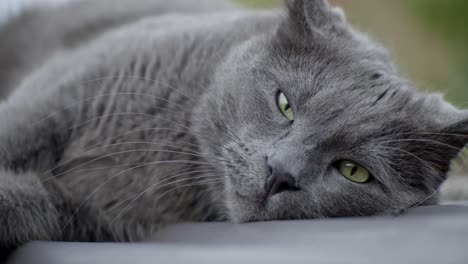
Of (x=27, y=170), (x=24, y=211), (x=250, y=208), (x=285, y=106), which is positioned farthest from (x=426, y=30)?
(x=24, y=211)

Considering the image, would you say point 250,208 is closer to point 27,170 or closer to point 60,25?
point 27,170

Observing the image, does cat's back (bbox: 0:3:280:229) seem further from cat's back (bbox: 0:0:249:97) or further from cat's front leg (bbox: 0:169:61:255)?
cat's back (bbox: 0:0:249:97)

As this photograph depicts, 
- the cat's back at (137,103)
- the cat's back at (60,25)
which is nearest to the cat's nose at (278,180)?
the cat's back at (137,103)

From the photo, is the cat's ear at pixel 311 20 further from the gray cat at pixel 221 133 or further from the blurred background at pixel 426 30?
the blurred background at pixel 426 30

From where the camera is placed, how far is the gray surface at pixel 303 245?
744mm

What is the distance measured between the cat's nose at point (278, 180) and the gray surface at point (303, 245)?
4.0 inches

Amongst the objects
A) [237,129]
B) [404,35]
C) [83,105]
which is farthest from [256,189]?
[404,35]

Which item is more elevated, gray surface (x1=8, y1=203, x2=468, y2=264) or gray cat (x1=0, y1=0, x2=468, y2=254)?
gray cat (x1=0, y1=0, x2=468, y2=254)

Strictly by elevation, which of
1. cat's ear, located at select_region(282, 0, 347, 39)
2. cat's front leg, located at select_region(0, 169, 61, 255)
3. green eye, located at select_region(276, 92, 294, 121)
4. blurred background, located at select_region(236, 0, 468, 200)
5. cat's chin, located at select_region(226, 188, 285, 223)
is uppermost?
blurred background, located at select_region(236, 0, 468, 200)

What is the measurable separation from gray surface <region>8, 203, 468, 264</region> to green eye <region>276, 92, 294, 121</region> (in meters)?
0.33

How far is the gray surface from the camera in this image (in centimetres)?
74

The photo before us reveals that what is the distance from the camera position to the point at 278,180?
107cm

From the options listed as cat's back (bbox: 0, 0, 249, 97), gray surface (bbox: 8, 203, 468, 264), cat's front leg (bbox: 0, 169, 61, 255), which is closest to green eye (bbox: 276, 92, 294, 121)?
gray surface (bbox: 8, 203, 468, 264)

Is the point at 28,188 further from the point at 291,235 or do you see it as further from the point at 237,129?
the point at 291,235
